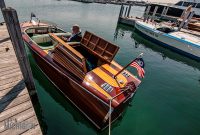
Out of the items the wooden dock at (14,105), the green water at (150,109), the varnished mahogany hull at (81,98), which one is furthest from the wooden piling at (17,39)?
the green water at (150,109)

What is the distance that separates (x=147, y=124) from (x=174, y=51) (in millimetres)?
12464

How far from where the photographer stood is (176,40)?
639 inches

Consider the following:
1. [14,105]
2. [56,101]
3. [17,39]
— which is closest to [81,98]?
[56,101]

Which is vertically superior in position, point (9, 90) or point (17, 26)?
point (17, 26)

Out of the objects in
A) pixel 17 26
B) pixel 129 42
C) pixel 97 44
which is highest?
pixel 17 26

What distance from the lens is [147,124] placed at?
691cm

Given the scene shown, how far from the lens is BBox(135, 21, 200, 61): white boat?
15.2 meters

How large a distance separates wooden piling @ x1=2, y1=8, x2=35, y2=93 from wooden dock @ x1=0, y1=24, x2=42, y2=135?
0.35m

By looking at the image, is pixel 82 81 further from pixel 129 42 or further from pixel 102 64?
pixel 129 42

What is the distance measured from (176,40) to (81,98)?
14.3 meters

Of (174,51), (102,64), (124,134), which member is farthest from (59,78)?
(174,51)

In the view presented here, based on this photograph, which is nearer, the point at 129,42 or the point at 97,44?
the point at 97,44

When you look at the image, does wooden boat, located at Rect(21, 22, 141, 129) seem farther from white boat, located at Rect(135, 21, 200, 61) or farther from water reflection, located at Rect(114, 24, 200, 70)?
white boat, located at Rect(135, 21, 200, 61)

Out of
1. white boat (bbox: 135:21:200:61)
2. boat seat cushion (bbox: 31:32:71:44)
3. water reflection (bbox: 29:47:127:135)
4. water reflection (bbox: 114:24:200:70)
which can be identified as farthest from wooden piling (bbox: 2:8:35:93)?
white boat (bbox: 135:21:200:61)
